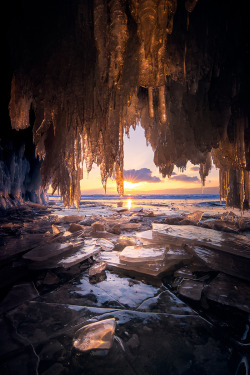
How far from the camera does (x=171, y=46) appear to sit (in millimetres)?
1884

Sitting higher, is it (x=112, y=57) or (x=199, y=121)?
(x=112, y=57)

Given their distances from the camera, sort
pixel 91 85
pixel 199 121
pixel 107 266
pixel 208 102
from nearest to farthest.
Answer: pixel 107 266 < pixel 91 85 < pixel 208 102 < pixel 199 121

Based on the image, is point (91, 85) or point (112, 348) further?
point (91, 85)

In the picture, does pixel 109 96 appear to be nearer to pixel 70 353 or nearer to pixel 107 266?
pixel 107 266

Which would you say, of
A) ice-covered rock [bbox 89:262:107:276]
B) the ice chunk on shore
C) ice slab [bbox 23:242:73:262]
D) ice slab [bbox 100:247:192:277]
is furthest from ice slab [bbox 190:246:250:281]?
ice slab [bbox 23:242:73:262]

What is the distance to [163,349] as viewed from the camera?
33.1 inches

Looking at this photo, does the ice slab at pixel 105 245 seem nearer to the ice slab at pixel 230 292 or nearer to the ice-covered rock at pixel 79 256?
the ice-covered rock at pixel 79 256

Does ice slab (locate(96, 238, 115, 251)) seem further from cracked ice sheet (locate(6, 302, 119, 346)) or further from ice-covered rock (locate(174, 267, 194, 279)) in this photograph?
cracked ice sheet (locate(6, 302, 119, 346))

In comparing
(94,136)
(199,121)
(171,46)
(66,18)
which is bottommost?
(94,136)

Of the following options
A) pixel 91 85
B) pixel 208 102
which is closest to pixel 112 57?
pixel 91 85

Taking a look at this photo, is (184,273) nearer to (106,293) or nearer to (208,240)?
(208,240)

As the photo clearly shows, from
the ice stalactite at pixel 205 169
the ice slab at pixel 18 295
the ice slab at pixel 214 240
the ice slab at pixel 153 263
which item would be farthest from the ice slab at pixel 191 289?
the ice stalactite at pixel 205 169

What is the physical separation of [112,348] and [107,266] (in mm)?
961

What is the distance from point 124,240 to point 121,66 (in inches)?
91.1
